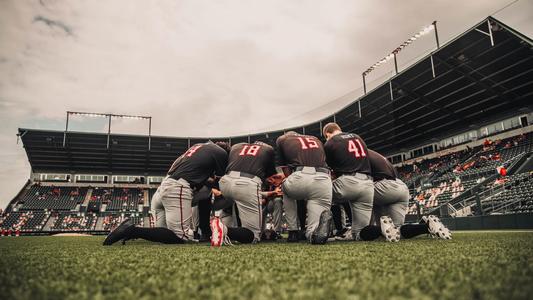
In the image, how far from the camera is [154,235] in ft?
12.1

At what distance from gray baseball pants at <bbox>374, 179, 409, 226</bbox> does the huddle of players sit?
2cm

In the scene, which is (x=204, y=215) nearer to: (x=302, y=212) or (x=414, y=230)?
(x=302, y=212)

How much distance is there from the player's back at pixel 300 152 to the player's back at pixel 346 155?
323mm

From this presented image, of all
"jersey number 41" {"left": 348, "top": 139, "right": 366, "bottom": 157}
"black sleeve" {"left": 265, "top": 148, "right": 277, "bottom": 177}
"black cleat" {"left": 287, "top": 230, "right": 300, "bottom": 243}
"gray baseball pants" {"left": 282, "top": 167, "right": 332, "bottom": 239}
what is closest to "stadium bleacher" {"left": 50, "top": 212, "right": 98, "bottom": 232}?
"black sleeve" {"left": 265, "top": 148, "right": 277, "bottom": 177}

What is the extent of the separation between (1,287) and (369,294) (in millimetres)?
1360

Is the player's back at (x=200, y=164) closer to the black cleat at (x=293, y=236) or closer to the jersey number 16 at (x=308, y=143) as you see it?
the jersey number 16 at (x=308, y=143)

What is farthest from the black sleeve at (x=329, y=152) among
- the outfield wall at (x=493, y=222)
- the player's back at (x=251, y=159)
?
the outfield wall at (x=493, y=222)

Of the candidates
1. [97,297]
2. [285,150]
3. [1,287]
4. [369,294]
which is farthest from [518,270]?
[285,150]

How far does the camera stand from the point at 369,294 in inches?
40.3

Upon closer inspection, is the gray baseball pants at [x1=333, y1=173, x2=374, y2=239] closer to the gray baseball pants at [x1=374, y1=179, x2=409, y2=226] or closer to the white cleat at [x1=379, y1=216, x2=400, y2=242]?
the gray baseball pants at [x1=374, y1=179, x2=409, y2=226]

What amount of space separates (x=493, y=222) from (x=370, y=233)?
8145mm

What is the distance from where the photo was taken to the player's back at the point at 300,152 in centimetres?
419

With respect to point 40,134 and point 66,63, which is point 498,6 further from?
point 40,134

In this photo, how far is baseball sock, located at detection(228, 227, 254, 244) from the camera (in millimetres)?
3906
